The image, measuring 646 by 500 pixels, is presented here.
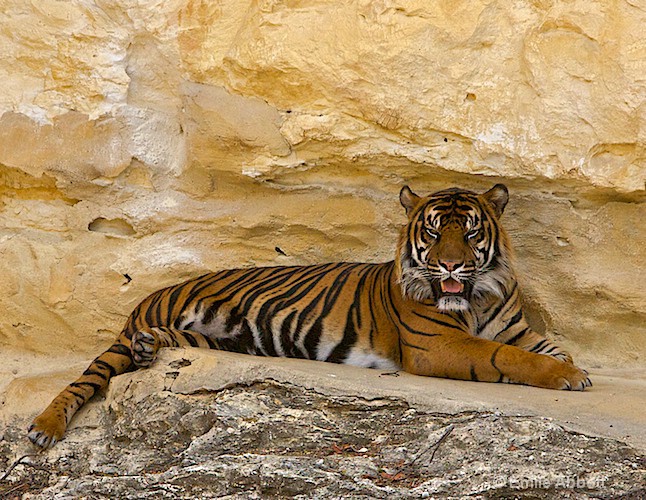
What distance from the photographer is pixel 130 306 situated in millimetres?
5230

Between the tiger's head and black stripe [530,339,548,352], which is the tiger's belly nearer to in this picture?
the tiger's head

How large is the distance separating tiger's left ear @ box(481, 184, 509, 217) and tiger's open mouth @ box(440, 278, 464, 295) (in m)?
0.42

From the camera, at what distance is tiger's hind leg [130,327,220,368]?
4.34 meters

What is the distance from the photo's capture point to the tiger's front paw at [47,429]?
4094mm

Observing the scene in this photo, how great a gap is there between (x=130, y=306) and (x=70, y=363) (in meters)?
0.45

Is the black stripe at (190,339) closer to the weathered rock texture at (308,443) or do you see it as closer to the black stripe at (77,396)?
the weathered rock texture at (308,443)

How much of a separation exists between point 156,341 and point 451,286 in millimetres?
1348

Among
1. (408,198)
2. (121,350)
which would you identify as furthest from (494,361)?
(121,350)

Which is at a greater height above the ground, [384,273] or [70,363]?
[384,273]

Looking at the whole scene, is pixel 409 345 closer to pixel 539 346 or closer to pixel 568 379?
pixel 539 346

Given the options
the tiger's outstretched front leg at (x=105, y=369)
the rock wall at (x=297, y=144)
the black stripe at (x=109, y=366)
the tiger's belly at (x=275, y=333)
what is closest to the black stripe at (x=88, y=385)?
the tiger's outstretched front leg at (x=105, y=369)

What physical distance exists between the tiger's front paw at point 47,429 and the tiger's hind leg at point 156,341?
1.34ft

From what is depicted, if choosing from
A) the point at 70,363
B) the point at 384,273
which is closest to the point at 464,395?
the point at 384,273

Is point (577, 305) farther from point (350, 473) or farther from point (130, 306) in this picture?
point (130, 306)
